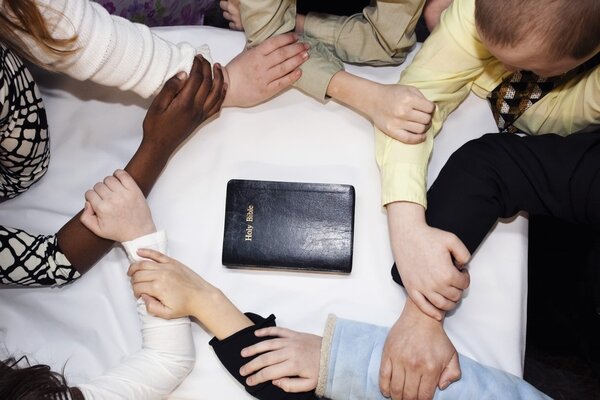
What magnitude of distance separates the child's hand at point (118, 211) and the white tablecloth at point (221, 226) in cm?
4

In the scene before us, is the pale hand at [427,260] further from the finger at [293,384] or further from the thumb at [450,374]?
the finger at [293,384]

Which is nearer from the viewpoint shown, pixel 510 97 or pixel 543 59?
pixel 543 59

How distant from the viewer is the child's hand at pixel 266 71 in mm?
987

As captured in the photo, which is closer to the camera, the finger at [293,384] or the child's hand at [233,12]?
the finger at [293,384]

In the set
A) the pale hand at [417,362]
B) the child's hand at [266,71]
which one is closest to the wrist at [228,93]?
the child's hand at [266,71]

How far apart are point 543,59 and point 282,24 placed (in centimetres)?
41

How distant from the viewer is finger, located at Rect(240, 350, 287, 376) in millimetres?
868

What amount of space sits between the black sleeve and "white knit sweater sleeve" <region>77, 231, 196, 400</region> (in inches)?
1.9

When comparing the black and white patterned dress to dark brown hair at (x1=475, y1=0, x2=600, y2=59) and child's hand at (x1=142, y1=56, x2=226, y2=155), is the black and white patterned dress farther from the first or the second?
dark brown hair at (x1=475, y1=0, x2=600, y2=59)

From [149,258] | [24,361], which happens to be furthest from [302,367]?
[24,361]

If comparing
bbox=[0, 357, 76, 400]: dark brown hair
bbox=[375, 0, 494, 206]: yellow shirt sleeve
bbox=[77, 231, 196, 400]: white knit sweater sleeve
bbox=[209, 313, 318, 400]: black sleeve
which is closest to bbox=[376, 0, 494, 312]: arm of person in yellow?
bbox=[375, 0, 494, 206]: yellow shirt sleeve

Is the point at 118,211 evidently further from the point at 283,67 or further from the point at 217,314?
the point at 283,67

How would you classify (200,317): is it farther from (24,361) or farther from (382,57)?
(382,57)

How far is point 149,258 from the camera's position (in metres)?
0.93
